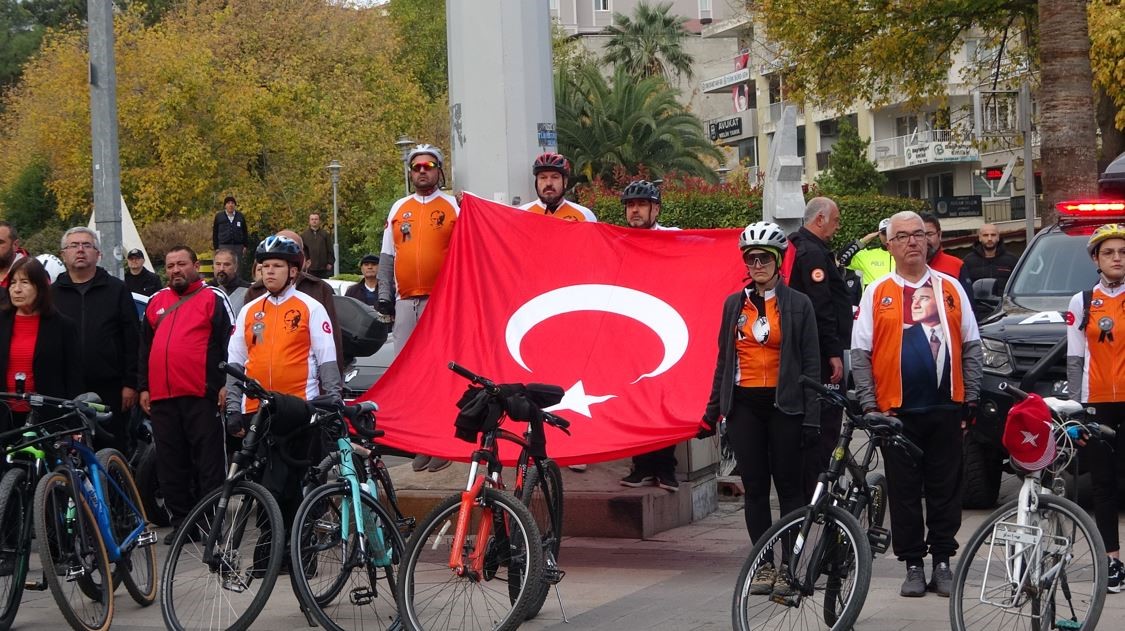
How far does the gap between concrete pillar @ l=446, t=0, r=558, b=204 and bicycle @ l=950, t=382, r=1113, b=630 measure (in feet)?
19.6

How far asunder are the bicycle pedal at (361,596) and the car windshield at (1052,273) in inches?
250

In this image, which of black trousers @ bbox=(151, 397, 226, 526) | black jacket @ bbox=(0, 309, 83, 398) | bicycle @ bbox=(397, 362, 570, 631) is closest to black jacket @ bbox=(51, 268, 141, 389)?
black trousers @ bbox=(151, 397, 226, 526)

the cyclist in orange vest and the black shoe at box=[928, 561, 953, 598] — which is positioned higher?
the cyclist in orange vest

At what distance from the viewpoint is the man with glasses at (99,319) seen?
1138 cm

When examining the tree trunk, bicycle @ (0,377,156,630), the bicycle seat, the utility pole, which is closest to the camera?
the bicycle seat

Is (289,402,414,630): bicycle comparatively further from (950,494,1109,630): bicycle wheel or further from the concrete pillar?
the concrete pillar

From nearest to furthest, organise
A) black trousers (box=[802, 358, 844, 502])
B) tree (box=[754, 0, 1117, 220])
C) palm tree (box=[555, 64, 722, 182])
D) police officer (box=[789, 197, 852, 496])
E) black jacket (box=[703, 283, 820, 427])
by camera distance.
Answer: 1. black jacket (box=[703, 283, 820, 427])
2. black trousers (box=[802, 358, 844, 502])
3. police officer (box=[789, 197, 852, 496])
4. tree (box=[754, 0, 1117, 220])
5. palm tree (box=[555, 64, 722, 182])

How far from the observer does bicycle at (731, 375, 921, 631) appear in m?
7.06

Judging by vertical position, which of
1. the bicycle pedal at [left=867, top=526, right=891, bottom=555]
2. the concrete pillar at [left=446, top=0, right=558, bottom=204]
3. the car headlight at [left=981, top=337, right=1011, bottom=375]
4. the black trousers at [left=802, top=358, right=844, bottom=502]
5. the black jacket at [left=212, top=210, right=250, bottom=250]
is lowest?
the bicycle pedal at [left=867, top=526, right=891, bottom=555]

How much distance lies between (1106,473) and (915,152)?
2433 inches

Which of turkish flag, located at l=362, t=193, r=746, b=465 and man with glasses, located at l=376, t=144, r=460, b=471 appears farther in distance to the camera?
man with glasses, located at l=376, t=144, r=460, b=471

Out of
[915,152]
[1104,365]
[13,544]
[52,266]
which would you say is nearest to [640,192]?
[1104,365]

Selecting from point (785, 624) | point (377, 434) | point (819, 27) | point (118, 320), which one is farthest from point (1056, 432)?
point (819, 27)

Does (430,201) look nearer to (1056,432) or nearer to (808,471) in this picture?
(808,471)
